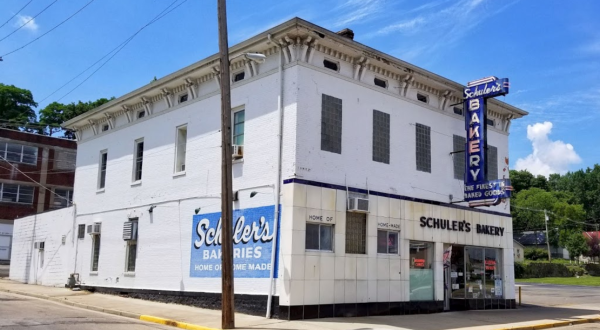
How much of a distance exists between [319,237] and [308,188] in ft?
5.03

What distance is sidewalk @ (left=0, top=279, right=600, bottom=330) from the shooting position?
15148 mm

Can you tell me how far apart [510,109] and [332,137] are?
34.5 ft

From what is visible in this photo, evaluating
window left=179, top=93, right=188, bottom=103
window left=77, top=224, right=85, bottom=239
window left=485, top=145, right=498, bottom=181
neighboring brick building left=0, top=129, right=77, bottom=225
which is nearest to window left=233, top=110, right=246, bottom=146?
window left=179, top=93, right=188, bottom=103

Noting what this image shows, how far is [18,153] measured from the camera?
48062 mm

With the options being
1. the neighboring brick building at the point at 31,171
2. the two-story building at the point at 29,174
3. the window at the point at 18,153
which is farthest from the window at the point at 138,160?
the window at the point at 18,153

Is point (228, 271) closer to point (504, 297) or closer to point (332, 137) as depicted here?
point (332, 137)

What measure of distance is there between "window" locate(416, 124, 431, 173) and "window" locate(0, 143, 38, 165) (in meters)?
39.0

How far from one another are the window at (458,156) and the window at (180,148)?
10.4m

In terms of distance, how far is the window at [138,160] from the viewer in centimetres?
2383

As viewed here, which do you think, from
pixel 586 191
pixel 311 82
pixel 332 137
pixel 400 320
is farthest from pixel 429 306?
pixel 586 191

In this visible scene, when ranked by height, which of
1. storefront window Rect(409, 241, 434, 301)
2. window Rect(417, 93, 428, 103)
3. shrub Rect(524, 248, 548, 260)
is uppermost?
window Rect(417, 93, 428, 103)

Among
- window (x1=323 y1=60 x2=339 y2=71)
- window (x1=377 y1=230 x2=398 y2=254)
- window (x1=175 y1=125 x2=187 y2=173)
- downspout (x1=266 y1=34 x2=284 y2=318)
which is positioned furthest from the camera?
window (x1=175 y1=125 x2=187 y2=173)

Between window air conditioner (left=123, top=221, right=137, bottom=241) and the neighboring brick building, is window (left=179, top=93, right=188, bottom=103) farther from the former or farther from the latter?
the neighboring brick building

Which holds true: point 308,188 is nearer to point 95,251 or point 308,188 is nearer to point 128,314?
point 128,314
